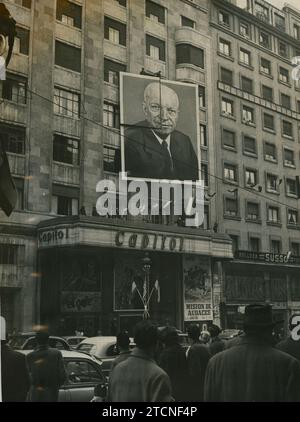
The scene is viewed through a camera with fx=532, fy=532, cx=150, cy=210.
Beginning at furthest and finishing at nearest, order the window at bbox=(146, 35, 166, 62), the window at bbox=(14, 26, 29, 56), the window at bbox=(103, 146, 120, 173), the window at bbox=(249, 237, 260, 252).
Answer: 1. the window at bbox=(146, 35, 166, 62)
2. the window at bbox=(249, 237, 260, 252)
3. the window at bbox=(14, 26, 29, 56)
4. the window at bbox=(103, 146, 120, 173)

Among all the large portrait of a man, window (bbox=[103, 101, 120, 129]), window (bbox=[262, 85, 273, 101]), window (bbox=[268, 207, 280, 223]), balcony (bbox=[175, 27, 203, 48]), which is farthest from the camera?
balcony (bbox=[175, 27, 203, 48])

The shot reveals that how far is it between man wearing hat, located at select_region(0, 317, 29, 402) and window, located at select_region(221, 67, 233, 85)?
911 centimetres

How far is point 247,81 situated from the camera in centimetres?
1269

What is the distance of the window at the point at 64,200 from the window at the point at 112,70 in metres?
3.69

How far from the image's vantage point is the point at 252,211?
1366 centimetres

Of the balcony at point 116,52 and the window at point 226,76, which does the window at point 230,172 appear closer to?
the window at point 226,76

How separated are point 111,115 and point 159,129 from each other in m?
2.53

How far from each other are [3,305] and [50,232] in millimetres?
2594

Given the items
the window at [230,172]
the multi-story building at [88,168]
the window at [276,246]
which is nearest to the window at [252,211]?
the window at [276,246]

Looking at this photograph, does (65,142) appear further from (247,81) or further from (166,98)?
(247,81)

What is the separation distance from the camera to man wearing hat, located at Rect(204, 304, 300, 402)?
3.70m

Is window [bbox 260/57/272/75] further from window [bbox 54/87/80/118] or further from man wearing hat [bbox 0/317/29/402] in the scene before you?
man wearing hat [bbox 0/317/29/402]

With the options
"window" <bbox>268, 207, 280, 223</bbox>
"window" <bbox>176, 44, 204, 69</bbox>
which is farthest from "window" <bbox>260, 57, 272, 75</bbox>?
"window" <bbox>268, 207, 280, 223</bbox>

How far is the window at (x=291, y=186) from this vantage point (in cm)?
1115
